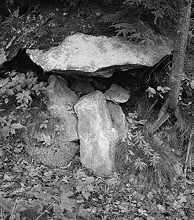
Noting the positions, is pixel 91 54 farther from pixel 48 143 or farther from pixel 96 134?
pixel 48 143

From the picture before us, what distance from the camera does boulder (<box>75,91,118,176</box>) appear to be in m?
5.49

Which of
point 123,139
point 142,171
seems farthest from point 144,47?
point 142,171

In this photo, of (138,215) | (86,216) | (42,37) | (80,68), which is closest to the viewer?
(86,216)

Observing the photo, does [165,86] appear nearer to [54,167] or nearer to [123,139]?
[123,139]

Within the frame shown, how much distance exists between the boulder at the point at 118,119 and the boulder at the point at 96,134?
0.10 m

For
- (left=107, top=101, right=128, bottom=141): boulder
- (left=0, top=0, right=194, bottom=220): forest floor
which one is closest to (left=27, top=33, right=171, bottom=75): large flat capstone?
(left=0, top=0, right=194, bottom=220): forest floor

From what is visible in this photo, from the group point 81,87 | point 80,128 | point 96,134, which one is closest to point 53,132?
point 80,128

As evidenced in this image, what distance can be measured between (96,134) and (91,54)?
1361 millimetres

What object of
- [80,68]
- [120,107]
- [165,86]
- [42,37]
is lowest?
[120,107]

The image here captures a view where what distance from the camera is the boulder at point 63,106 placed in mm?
5727

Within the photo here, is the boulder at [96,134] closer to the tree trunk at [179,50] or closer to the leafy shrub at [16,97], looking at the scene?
the leafy shrub at [16,97]

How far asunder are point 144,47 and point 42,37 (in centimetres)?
181

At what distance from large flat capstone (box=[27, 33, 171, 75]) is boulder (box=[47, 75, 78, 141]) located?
0.57m

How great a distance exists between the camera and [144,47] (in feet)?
18.9
